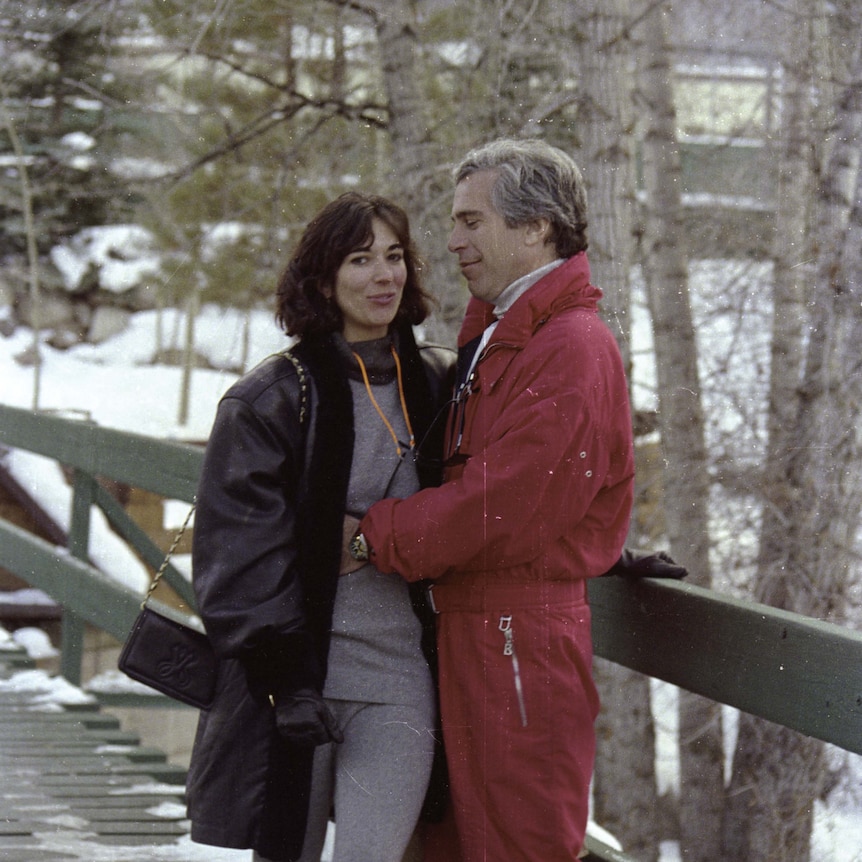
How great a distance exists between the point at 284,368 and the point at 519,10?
5373mm

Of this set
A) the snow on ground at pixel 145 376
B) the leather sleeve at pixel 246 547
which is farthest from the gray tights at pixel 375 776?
the snow on ground at pixel 145 376

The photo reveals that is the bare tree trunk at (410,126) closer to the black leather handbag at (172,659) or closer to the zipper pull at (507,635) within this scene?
the black leather handbag at (172,659)

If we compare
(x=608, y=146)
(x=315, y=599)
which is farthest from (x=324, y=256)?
(x=608, y=146)

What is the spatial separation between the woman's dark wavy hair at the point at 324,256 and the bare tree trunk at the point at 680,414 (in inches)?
258

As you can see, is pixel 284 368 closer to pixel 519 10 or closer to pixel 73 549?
pixel 73 549

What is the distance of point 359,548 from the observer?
2631 millimetres

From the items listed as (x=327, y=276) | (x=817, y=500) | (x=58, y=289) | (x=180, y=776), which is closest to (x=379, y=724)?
(x=327, y=276)

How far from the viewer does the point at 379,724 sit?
264 centimetres

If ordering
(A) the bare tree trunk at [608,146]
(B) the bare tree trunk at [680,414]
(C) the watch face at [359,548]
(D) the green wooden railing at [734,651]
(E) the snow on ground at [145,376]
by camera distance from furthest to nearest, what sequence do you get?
(E) the snow on ground at [145,376]
(B) the bare tree trunk at [680,414]
(A) the bare tree trunk at [608,146]
(C) the watch face at [359,548]
(D) the green wooden railing at [734,651]

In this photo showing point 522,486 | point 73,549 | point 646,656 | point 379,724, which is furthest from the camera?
point 73,549

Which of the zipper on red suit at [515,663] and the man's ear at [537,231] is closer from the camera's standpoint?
the zipper on red suit at [515,663]

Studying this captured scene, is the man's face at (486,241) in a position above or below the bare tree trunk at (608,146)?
below

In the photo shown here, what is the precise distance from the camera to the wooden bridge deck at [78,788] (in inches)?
161

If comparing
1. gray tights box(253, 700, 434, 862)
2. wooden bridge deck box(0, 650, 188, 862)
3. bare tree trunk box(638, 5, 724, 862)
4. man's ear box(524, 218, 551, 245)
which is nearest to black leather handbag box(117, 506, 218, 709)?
gray tights box(253, 700, 434, 862)
